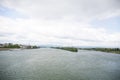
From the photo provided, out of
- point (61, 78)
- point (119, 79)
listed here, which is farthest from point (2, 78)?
point (119, 79)

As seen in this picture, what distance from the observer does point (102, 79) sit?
1605cm

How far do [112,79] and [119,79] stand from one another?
102 cm

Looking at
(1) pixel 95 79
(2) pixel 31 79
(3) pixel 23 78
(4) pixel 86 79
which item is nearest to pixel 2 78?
(3) pixel 23 78

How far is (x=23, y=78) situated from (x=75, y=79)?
22.4ft

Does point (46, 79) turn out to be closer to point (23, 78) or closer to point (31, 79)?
point (31, 79)

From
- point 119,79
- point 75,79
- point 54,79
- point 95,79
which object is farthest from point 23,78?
point 119,79

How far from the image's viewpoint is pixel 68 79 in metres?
15.1

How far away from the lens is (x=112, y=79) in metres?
16.2

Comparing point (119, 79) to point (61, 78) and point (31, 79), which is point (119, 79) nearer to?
point (61, 78)

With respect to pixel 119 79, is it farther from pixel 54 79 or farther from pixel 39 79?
pixel 39 79

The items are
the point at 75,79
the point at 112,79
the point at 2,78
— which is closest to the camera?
the point at 2,78

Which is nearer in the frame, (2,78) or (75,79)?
(2,78)

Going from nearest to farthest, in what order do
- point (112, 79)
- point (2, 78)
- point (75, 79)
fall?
1. point (2, 78)
2. point (75, 79)
3. point (112, 79)

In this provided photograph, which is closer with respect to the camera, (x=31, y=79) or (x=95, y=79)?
(x=31, y=79)
